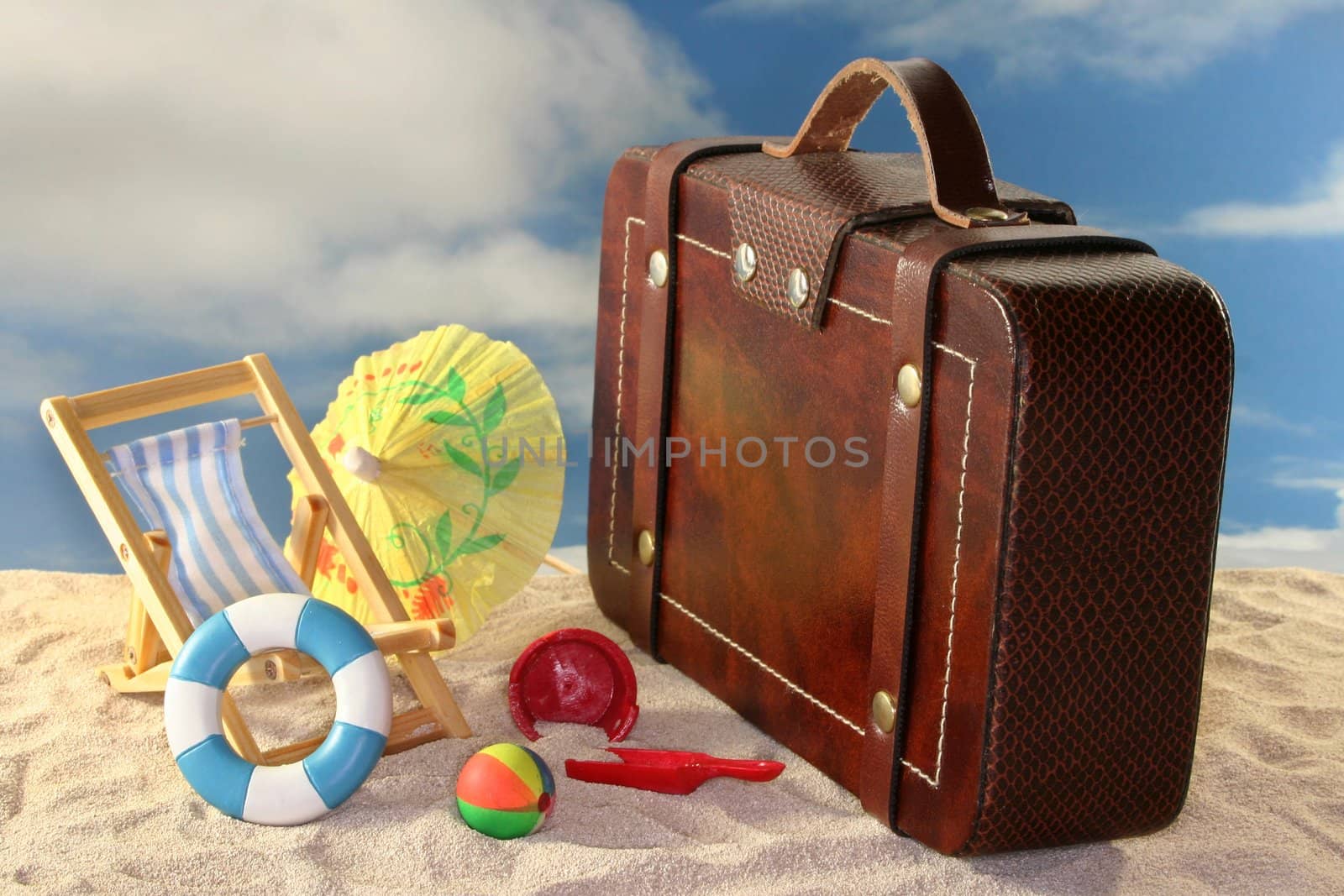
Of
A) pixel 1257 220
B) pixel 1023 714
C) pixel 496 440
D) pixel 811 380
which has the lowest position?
pixel 1023 714

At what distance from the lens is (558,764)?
2486mm

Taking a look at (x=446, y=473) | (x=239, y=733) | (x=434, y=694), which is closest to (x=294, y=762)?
(x=239, y=733)

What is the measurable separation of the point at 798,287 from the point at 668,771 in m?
0.80

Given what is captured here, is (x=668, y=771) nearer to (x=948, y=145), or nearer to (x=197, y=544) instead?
(x=197, y=544)

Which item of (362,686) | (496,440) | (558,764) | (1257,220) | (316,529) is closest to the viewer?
(362,686)

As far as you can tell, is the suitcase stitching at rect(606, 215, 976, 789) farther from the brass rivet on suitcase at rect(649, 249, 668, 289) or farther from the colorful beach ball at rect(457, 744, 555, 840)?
the colorful beach ball at rect(457, 744, 555, 840)

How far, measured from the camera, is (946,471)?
2.02 m

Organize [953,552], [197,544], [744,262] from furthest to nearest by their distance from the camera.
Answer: [197,544]
[744,262]
[953,552]

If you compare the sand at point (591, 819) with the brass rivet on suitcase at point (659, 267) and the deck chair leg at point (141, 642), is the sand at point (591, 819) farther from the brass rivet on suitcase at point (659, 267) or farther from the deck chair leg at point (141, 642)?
the brass rivet on suitcase at point (659, 267)

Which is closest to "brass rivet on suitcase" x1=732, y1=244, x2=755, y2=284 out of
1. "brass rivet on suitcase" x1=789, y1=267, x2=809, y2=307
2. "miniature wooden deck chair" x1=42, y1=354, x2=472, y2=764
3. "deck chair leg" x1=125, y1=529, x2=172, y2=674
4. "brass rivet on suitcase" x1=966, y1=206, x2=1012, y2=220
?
"brass rivet on suitcase" x1=789, y1=267, x2=809, y2=307

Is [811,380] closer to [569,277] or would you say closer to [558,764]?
[558,764]

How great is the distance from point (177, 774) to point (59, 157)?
2.22 m

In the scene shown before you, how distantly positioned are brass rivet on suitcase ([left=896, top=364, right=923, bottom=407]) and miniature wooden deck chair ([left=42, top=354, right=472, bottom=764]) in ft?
2.79

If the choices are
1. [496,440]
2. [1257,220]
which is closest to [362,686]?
[496,440]
